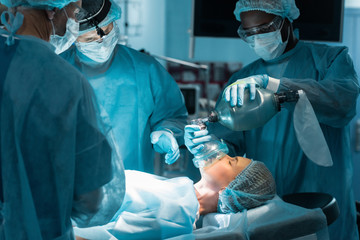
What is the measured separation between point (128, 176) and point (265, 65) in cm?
89

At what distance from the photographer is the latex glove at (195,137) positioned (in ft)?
5.54

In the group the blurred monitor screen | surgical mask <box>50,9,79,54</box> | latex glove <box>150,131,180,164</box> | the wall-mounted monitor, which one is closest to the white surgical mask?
latex glove <box>150,131,180,164</box>

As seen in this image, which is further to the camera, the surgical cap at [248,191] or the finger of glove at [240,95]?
the surgical cap at [248,191]

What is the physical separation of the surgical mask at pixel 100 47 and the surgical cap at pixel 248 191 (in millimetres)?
831

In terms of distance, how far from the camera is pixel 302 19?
294 centimetres

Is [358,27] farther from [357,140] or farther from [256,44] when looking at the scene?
[256,44]

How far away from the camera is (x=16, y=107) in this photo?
0.96m

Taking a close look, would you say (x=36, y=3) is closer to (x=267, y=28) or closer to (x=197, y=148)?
(x=197, y=148)

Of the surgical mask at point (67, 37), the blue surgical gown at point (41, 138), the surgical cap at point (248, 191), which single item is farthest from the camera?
the surgical cap at point (248, 191)

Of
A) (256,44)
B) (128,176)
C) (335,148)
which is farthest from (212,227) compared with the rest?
(256,44)

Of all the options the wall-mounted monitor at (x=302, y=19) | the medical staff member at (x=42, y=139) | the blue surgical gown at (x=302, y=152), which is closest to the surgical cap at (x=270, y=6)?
the blue surgical gown at (x=302, y=152)

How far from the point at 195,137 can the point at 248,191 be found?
321 mm

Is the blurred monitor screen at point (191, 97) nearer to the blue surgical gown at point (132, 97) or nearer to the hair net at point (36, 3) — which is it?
the blue surgical gown at point (132, 97)

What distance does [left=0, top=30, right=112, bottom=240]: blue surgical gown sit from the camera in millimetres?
964
